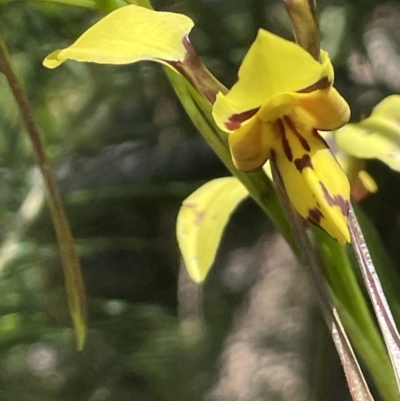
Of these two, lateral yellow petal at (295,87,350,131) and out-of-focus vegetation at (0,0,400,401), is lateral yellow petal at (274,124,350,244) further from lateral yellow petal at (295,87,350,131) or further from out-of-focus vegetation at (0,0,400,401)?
out-of-focus vegetation at (0,0,400,401)

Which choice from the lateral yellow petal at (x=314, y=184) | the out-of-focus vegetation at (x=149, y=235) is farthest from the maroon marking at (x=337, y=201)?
the out-of-focus vegetation at (x=149, y=235)

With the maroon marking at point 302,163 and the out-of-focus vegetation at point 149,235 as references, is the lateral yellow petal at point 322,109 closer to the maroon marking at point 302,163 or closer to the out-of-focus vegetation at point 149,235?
the maroon marking at point 302,163

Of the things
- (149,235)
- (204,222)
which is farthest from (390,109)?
(149,235)

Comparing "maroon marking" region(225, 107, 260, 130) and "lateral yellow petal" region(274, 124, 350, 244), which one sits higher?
"maroon marking" region(225, 107, 260, 130)

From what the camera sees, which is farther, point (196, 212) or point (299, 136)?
point (196, 212)

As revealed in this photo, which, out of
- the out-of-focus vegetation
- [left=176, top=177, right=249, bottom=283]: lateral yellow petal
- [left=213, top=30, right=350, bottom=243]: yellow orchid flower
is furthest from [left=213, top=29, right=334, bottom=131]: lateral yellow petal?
the out-of-focus vegetation

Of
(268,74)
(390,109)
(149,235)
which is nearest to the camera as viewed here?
(268,74)

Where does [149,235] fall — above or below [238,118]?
below

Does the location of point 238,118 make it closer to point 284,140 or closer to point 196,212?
point 284,140
